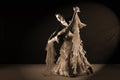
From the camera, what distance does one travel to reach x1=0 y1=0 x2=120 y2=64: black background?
24.9 feet

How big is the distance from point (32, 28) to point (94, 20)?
1228 millimetres

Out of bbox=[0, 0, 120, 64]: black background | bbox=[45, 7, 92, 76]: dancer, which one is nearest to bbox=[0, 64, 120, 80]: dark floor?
bbox=[45, 7, 92, 76]: dancer

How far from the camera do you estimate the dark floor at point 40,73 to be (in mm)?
6125

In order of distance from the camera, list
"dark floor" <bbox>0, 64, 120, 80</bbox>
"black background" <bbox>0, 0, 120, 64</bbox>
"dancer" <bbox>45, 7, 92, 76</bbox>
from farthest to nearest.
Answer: "black background" <bbox>0, 0, 120, 64</bbox> → "dancer" <bbox>45, 7, 92, 76</bbox> → "dark floor" <bbox>0, 64, 120, 80</bbox>

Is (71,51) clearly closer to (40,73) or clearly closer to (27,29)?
(40,73)

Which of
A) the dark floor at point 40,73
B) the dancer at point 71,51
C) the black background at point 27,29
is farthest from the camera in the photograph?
the black background at point 27,29

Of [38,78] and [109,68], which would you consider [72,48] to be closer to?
[38,78]

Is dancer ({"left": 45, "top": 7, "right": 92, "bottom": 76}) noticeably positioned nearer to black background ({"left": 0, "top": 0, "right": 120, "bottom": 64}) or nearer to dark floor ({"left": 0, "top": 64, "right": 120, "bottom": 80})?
dark floor ({"left": 0, "top": 64, "right": 120, "bottom": 80})

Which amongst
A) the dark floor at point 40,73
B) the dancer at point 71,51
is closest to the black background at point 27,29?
the dark floor at point 40,73

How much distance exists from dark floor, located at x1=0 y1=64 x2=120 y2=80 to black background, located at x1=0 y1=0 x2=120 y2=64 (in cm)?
28

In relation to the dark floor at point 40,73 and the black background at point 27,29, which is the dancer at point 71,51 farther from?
the black background at point 27,29

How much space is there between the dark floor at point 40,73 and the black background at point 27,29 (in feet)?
0.91

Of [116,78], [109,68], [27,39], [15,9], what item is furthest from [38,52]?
[116,78]

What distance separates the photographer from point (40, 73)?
21.7ft
